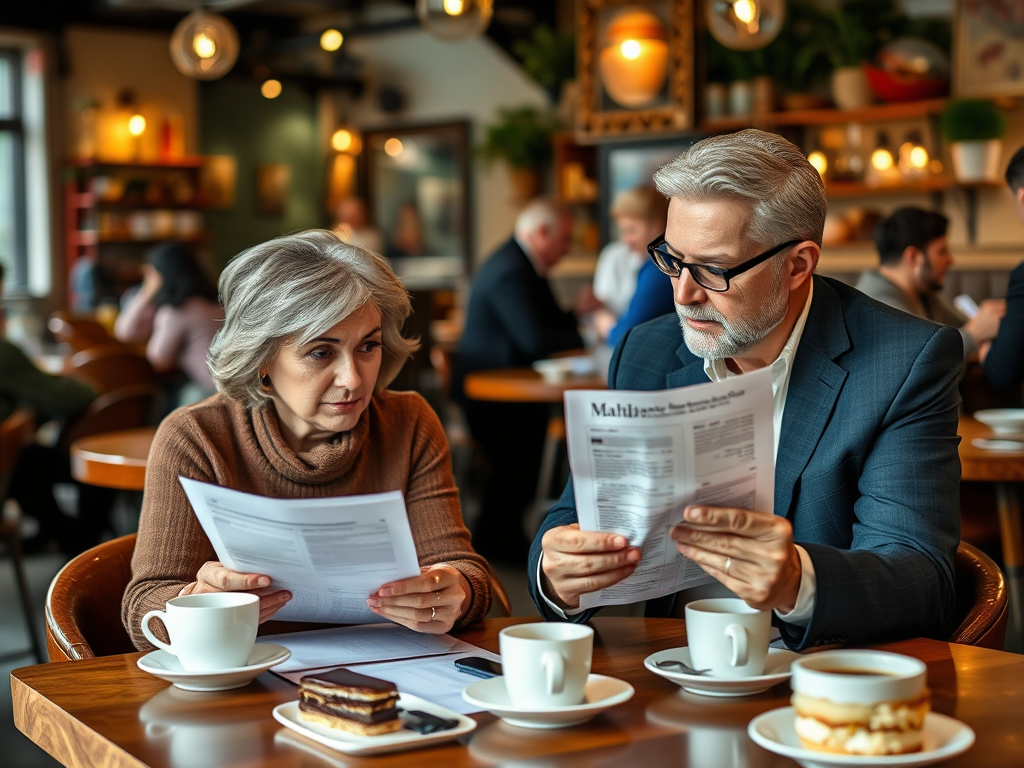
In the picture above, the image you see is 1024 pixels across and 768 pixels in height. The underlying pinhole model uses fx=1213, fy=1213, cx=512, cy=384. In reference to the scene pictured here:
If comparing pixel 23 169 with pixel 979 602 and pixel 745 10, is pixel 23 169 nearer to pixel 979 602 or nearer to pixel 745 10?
pixel 745 10

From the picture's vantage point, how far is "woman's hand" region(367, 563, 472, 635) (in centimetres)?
150

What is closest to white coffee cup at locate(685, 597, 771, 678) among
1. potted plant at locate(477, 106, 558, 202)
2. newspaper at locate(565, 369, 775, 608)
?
newspaper at locate(565, 369, 775, 608)

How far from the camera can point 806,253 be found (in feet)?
5.69

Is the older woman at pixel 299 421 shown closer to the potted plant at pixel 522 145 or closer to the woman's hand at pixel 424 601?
the woman's hand at pixel 424 601

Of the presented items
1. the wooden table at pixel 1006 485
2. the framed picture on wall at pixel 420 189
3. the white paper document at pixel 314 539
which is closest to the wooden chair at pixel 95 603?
the white paper document at pixel 314 539

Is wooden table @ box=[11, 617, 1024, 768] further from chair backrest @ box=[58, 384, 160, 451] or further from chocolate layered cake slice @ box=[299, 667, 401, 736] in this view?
chair backrest @ box=[58, 384, 160, 451]

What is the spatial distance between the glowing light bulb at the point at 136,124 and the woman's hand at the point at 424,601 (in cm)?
1014

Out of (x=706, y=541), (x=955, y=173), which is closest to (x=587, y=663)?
(x=706, y=541)

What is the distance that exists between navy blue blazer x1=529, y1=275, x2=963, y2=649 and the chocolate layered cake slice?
45 centimetres

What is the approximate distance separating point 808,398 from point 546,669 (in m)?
0.70

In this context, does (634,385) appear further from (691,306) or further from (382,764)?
(382,764)

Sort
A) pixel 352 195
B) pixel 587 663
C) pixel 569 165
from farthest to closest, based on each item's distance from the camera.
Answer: pixel 352 195 < pixel 569 165 < pixel 587 663

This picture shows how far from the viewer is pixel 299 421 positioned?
1843 millimetres

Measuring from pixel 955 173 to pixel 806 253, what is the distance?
5.94 metres
